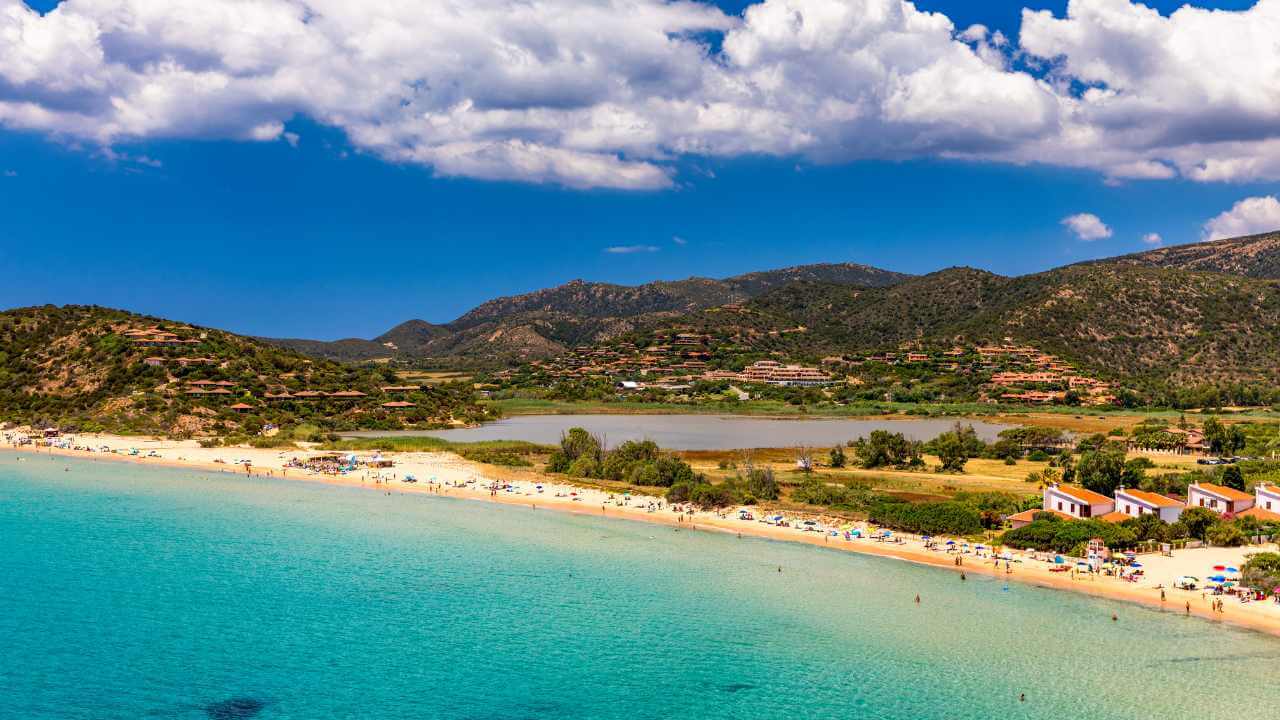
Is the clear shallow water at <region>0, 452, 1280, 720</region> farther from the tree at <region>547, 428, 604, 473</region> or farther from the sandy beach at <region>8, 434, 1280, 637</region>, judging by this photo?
the tree at <region>547, 428, 604, 473</region>

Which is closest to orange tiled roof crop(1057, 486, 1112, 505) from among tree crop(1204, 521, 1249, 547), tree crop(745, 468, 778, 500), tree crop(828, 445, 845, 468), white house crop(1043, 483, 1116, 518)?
white house crop(1043, 483, 1116, 518)

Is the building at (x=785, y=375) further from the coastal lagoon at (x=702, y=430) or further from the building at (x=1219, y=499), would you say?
the building at (x=1219, y=499)

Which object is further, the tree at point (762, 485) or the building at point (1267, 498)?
the tree at point (762, 485)

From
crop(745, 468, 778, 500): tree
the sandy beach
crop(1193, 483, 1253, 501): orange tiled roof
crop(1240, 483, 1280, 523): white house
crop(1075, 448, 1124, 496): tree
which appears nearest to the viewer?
the sandy beach

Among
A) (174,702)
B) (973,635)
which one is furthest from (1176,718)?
(174,702)

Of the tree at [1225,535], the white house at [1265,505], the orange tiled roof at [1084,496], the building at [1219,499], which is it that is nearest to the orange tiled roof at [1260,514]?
the white house at [1265,505]

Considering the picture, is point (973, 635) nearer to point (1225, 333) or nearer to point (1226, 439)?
point (1226, 439)

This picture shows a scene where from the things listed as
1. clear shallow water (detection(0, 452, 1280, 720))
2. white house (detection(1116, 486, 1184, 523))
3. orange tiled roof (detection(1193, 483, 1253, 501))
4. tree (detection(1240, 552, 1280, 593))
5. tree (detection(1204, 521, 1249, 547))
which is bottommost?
clear shallow water (detection(0, 452, 1280, 720))

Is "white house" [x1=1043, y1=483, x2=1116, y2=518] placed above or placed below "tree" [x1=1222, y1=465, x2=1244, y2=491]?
below
